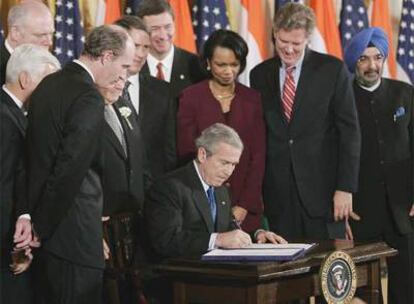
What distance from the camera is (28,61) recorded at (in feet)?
14.2

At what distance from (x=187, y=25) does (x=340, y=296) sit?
331cm

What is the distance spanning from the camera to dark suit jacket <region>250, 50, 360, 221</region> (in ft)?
17.9

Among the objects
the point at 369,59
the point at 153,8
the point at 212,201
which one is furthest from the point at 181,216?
the point at 369,59

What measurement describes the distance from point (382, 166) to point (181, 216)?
1.90 m

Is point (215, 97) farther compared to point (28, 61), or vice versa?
point (215, 97)

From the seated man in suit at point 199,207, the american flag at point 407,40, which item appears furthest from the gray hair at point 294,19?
the american flag at point 407,40

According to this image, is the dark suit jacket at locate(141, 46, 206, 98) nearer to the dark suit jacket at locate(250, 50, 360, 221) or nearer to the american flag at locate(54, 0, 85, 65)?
the dark suit jacket at locate(250, 50, 360, 221)

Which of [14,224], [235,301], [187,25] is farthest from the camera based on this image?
[187,25]

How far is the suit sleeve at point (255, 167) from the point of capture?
528 cm

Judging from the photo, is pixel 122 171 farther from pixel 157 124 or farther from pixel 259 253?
pixel 259 253

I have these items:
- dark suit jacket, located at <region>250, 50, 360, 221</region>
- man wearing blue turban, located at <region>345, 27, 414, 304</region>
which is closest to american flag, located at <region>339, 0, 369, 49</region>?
man wearing blue turban, located at <region>345, 27, 414, 304</region>

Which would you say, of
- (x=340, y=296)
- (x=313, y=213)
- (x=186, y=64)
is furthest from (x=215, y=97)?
(x=340, y=296)

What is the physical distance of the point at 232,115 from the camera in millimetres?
5309

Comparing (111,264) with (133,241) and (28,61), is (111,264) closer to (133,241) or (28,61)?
(133,241)
